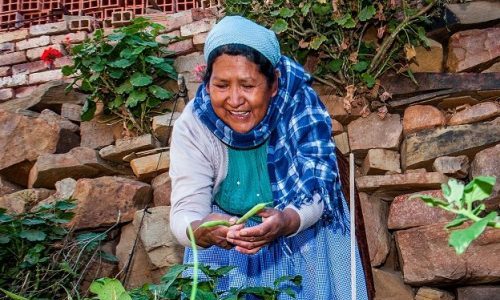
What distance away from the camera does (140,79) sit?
11.9ft

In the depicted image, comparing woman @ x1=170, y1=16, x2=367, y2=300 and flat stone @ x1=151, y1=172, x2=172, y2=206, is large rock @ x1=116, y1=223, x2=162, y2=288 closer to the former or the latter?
flat stone @ x1=151, y1=172, x2=172, y2=206

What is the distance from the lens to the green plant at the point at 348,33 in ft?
11.2

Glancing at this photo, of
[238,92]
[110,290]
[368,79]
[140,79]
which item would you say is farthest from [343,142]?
[110,290]

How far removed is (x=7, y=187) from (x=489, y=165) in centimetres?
237

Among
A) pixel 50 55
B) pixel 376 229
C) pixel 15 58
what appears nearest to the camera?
pixel 376 229

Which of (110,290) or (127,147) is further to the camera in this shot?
(127,147)

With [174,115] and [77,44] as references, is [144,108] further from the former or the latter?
[77,44]

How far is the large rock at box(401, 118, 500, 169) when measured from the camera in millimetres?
3248

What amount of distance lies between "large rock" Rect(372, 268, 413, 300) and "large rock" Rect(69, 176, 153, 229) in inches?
45.6

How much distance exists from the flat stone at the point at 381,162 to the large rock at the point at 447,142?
0.13ft

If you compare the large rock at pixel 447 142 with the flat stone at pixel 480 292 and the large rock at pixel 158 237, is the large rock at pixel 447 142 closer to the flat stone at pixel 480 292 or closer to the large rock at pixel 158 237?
the flat stone at pixel 480 292

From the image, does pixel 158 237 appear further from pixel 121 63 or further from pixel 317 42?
pixel 317 42

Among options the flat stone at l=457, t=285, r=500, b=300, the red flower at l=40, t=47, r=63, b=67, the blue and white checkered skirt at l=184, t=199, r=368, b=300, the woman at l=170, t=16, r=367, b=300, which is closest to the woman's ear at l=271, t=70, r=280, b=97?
the woman at l=170, t=16, r=367, b=300

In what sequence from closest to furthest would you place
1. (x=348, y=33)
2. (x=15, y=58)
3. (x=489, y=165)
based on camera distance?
(x=489, y=165)
(x=348, y=33)
(x=15, y=58)
